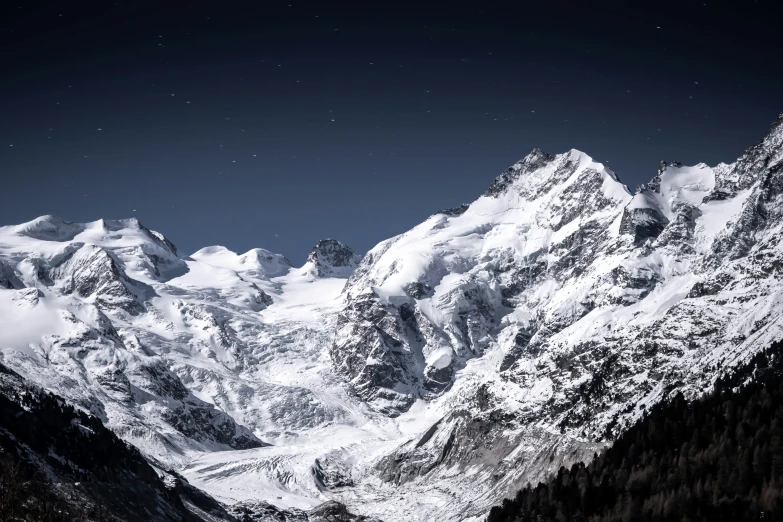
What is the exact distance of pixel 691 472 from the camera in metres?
170

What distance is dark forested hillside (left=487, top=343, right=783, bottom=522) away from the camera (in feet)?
516

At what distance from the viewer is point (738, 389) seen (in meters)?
196

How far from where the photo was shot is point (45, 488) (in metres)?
189

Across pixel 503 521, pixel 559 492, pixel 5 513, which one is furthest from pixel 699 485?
pixel 5 513

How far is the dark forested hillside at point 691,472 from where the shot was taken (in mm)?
157375

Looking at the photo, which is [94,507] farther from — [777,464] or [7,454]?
[777,464]

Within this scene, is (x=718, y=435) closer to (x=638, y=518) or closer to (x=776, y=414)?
(x=776, y=414)

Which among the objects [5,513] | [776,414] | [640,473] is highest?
[776,414]

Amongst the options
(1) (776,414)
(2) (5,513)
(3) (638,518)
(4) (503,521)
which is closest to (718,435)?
(1) (776,414)

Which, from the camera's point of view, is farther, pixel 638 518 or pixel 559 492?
pixel 559 492

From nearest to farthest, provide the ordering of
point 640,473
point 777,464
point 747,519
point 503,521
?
1. point 747,519
2. point 777,464
3. point 640,473
4. point 503,521

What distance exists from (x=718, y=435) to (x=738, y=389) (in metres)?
22.0

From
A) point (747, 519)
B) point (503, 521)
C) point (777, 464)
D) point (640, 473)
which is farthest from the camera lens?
point (503, 521)

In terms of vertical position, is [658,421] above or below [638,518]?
above
